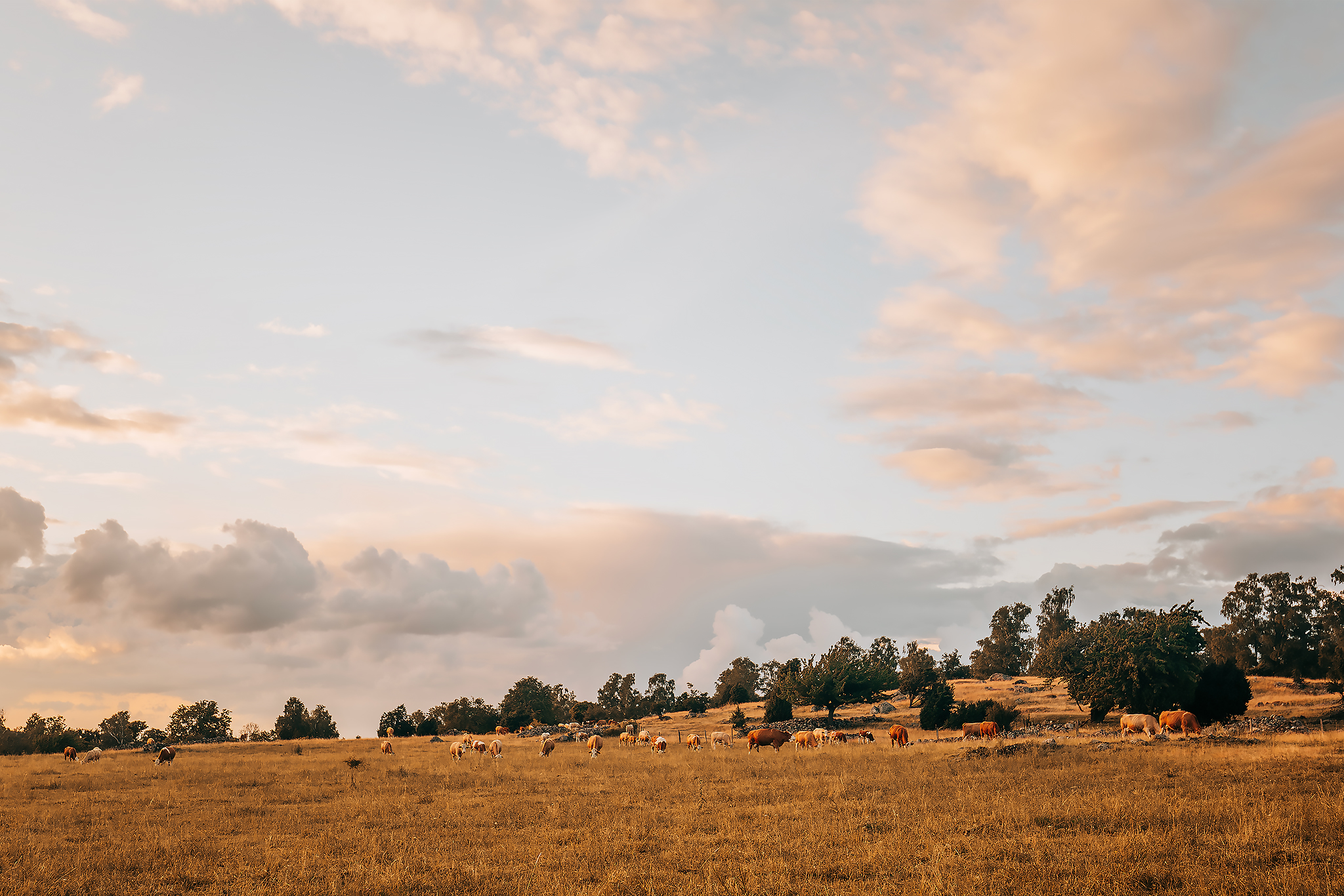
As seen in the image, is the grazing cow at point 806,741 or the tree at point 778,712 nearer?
the grazing cow at point 806,741

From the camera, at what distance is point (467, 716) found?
108 m

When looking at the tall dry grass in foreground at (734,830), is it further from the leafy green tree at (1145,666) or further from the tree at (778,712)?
the tree at (778,712)

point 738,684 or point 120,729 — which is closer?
point 120,729

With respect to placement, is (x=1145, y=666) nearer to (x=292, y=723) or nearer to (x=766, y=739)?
(x=766, y=739)

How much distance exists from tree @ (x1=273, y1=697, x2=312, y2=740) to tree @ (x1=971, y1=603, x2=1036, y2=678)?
114m

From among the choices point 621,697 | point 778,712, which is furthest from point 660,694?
point 778,712

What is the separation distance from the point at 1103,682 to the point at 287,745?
61.7 m

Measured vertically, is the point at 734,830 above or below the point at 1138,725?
above

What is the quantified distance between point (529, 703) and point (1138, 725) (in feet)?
291

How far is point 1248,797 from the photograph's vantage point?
63.4 ft

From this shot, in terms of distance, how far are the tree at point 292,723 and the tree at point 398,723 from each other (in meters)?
9.27

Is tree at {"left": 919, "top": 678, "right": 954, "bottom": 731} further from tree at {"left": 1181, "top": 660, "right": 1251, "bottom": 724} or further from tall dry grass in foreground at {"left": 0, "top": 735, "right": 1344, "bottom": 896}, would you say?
tall dry grass in foreground at {"left": 0, "top": 735, "right": 1344, "bottom": 896}

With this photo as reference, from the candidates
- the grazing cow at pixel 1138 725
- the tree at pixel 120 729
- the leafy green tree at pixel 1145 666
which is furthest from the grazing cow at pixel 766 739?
the tree at pixel 120 729

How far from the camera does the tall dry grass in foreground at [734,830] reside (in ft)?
44.6
